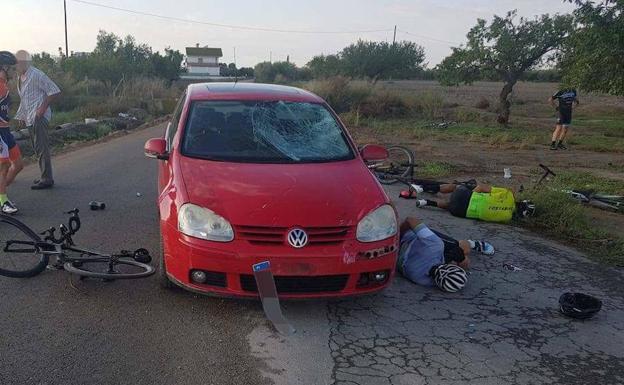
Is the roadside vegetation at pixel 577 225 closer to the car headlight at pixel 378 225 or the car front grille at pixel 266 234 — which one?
the car headlight at pixel 378 225

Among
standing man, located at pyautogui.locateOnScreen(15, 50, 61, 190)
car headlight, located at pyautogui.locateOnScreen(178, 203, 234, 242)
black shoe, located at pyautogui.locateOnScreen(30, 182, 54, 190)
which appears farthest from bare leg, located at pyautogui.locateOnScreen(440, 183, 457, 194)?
black shoe, located at pyautogui.locateOnScreen(30, 182, 54, 190)

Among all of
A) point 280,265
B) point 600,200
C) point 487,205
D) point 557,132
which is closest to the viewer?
point 280,265

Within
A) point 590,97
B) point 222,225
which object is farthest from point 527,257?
point 590,97

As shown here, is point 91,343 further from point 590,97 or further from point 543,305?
point 590,97

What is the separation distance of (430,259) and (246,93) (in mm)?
2478

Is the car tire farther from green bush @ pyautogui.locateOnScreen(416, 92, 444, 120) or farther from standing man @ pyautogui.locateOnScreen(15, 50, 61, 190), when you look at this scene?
green bush @ pyautogui.locateOnScreen(416, 92, 444, 120)

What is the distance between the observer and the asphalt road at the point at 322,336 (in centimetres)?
317

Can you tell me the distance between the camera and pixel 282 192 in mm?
3859

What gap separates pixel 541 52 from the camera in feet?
60.8

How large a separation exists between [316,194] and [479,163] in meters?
8.93

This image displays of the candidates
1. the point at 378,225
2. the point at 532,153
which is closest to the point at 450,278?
the point at 378,225

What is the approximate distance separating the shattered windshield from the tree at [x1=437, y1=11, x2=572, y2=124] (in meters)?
15.6

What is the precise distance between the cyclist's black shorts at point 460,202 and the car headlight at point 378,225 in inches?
121

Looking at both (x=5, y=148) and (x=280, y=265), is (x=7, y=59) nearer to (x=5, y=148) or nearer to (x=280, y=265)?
(x=5, y=148)
